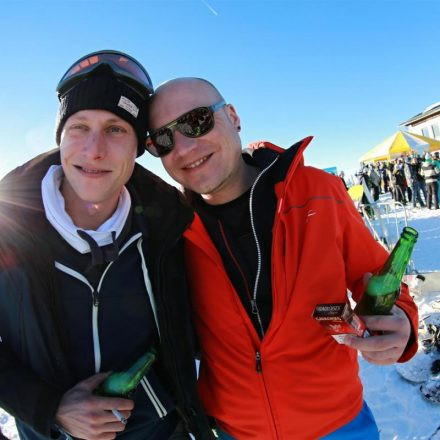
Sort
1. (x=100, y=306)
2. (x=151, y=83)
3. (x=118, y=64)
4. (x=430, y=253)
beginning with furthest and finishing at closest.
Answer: (x=430, y=253), (x=151, y=83), (x=118, y=64), (x=100, y=306)

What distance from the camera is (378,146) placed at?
17812 mm

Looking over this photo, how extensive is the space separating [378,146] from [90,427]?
63.0 feet

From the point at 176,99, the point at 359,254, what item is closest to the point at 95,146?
the point at 176,99

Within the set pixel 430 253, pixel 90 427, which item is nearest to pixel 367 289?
pixel 90 427

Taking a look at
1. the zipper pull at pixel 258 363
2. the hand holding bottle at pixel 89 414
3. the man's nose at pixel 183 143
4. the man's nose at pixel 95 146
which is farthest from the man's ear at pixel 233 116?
the hand holding bottle at pixel 89 414

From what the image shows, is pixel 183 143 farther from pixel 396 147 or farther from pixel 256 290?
pixel 396 147

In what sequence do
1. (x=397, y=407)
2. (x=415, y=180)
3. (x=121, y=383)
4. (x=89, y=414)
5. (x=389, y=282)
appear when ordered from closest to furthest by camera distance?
(x=89, y=414), (x=121, y=383), (x=389, y=282), (x=397, y=407), (x=415, y=180)

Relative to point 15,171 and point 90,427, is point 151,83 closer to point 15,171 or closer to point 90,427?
point 15,171

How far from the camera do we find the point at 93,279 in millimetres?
1643

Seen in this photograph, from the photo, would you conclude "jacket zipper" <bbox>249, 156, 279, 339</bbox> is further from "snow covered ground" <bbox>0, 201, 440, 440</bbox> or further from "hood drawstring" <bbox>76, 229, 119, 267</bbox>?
"snow covered ground" <bbox>0, 201, 440, 440</bbox>

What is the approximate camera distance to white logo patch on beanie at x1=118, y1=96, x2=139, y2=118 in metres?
1.80

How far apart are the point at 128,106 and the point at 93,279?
0.92 m

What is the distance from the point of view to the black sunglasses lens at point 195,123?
200cm

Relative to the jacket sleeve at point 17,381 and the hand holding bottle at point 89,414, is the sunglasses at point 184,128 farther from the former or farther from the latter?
the hand holding bottle at point 89,414
